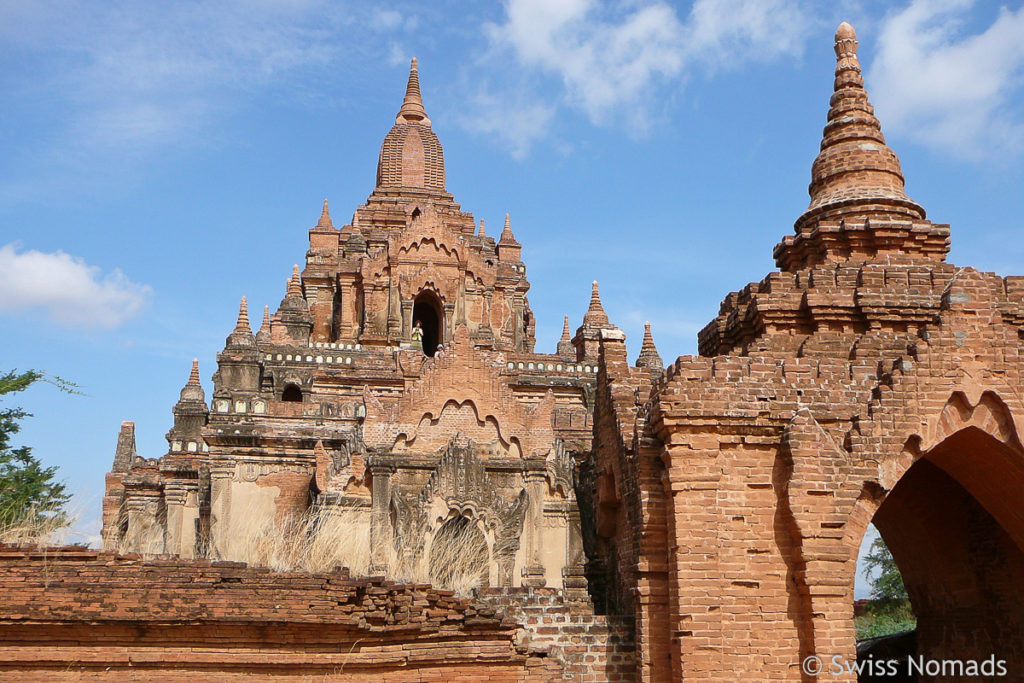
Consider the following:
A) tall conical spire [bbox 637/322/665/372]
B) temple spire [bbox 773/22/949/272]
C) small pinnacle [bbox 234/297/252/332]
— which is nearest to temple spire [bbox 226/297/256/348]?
small pinnacle [bbox 234/297/252/332]

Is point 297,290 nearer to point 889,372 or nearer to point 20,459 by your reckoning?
point 20,459

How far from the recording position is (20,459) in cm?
2688

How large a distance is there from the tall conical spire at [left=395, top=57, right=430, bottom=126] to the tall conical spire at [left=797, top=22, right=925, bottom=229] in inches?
1186

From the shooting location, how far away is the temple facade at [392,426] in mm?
21625

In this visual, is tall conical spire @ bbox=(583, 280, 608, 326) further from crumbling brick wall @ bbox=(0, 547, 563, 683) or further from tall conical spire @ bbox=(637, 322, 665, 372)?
crumbling brick wall @ bbox=(0, 547, 563, 683)

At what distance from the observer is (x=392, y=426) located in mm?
23297

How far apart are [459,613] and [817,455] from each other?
3803mm

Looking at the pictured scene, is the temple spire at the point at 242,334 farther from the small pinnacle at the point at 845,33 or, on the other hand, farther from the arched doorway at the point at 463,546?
the small pinnacle at the point at 845,33

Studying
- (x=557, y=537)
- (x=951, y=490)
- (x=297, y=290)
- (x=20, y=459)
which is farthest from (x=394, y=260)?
(x=951, y=490)

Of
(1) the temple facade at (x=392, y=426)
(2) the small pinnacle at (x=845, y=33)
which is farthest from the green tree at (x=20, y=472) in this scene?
(2) the small pinnacle at (x=845, y=33)

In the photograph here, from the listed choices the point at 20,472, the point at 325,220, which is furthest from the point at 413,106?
the point at 20,472

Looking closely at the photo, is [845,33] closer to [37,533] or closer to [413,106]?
[37,533]

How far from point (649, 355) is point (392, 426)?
43.0 feet

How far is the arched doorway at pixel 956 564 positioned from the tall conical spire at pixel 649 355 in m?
18.6
